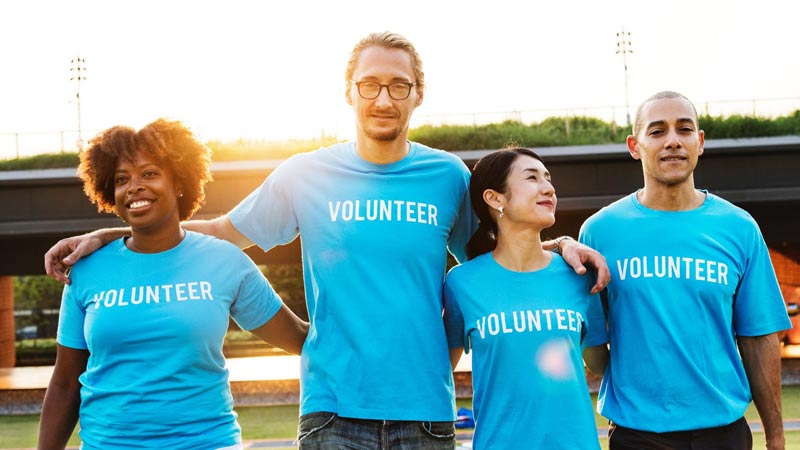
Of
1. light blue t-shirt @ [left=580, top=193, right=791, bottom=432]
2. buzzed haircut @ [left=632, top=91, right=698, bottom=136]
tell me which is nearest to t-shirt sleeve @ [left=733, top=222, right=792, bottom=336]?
light blue t-shirt @ [left=580, top=193, right=791, bottom=432]

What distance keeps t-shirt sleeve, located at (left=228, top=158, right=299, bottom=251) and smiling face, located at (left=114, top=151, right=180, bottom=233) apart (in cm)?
51

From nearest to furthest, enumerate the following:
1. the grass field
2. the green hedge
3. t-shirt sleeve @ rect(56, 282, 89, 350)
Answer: t-shirt sleeve @ rect(56, 282, 89, 350) → the grass field → the green hedge

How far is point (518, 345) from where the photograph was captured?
3256 mm

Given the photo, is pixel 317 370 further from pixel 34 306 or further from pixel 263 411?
pixel 34 306

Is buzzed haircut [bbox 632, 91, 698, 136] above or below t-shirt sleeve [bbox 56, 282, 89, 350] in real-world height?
above

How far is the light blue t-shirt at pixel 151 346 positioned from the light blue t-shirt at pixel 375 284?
16.1 inches

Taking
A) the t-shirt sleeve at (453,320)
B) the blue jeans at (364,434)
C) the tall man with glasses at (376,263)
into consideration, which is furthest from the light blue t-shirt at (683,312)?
the blue jeans at (364,434)

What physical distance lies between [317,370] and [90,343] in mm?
900

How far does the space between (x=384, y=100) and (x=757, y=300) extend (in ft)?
6.25

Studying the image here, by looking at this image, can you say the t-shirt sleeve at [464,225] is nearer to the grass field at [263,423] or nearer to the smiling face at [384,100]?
the smiling face at [384,100]

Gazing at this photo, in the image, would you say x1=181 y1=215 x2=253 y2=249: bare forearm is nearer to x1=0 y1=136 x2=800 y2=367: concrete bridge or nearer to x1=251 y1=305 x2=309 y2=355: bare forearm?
x1=251 y1=305 x2=309 y2=355: bare forearm

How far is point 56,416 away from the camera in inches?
122

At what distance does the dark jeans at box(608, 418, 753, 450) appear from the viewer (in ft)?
11.2

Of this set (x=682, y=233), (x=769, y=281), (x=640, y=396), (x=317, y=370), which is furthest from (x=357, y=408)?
(x=769, y=281)
